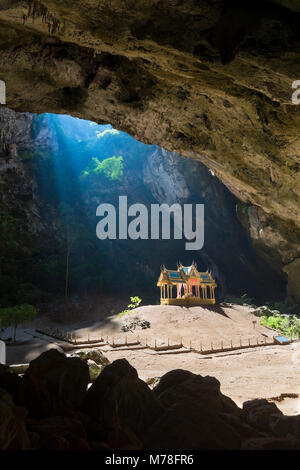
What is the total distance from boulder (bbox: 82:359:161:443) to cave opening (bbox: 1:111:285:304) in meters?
26.0

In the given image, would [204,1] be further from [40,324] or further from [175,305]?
[40,324]

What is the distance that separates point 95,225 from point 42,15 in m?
35.5

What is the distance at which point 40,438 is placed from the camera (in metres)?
4.15

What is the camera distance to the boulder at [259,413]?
6.13m

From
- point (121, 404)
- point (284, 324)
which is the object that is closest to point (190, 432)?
point (121, 404)

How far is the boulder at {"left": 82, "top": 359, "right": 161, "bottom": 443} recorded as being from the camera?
5.11m

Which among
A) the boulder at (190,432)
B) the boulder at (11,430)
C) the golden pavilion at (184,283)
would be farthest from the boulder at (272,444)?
the golden pavilion at (184,283)

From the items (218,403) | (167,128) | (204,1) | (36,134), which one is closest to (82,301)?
(36,134)

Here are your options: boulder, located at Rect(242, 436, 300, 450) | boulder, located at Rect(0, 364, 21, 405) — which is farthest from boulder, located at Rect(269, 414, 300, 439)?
boulder, located at Rect(0, 364, 21, 405)

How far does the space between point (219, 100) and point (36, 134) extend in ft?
117

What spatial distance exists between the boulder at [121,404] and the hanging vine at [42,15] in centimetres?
674

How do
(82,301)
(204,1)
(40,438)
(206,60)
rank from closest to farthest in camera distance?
(40,438)
(204,1)
(206,60)
(82,301)

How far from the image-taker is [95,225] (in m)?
41.1

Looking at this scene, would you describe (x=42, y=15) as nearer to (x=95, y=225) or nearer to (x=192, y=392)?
(x=192, y=392)
